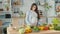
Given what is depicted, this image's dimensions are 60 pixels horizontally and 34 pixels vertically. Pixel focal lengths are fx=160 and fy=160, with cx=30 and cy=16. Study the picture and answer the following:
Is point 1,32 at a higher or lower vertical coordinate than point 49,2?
lower

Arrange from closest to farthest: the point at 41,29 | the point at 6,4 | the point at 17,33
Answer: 1. the point at 17,33
2. the point at 41,29
3. the point at 6,4

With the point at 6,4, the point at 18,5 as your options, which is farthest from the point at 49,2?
the point at 6,4

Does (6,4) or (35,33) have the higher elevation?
(6,4)

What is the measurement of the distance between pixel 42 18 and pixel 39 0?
0.50 meters

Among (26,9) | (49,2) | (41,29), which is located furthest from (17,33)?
(49,2)

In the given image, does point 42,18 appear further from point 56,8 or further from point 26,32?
point 26,32

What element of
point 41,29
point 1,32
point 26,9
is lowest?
point 1,32

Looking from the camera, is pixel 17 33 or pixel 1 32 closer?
pixel 17 33

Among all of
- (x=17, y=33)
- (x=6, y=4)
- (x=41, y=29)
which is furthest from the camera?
(x=6, y=4)

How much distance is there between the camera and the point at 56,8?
14.5ft

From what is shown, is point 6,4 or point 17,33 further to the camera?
point 6,4

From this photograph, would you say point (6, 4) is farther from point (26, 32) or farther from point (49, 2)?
point (26, 32)

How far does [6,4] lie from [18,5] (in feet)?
1.05

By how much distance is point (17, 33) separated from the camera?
2447 millimetres
